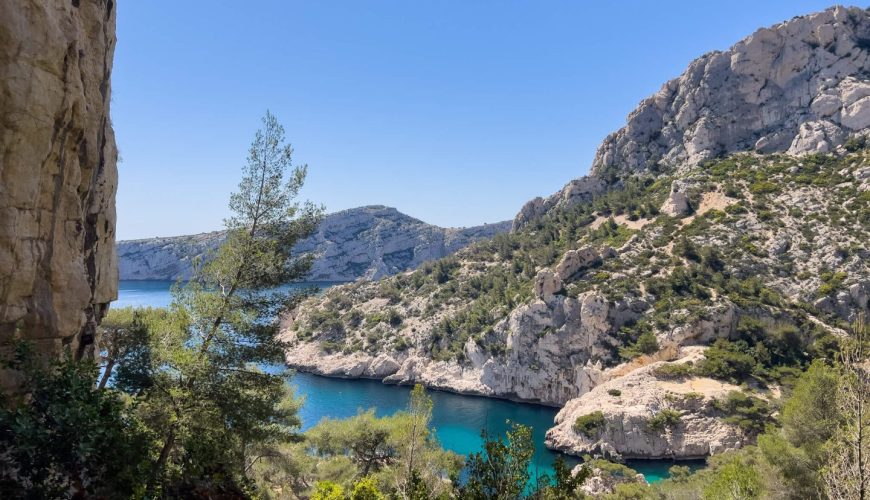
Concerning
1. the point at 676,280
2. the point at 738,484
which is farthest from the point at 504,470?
the point at 676,280

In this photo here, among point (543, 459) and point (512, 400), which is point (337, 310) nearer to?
point (512, 400)

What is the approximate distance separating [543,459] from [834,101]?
2236 inches

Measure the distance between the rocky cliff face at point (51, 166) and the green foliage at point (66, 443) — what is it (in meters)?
1.53

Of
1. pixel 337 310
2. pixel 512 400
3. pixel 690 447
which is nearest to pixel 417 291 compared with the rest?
pixel 337 310

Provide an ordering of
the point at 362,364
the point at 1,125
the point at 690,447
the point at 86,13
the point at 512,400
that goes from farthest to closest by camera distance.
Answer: the point at 362,364 → the point at 512,400 → the point at 690,447 → the point at 86,13 → the point at 1,125

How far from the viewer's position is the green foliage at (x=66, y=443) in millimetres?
5195

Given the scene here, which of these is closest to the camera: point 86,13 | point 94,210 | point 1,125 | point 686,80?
point 1,125

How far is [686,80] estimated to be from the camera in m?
68.2

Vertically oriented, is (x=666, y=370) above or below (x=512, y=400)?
above

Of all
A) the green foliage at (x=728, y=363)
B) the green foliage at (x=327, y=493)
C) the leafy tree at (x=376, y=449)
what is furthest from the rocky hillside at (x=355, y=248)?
the green foliage at (x=327, y=493)

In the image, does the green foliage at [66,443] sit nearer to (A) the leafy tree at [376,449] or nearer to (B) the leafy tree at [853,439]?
(B) the leafy tree at [853,439]

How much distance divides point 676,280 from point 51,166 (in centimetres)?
4742

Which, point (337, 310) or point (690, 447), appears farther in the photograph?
point (337, 310)

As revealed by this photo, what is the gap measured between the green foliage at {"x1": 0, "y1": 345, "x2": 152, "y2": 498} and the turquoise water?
91.8 ft
